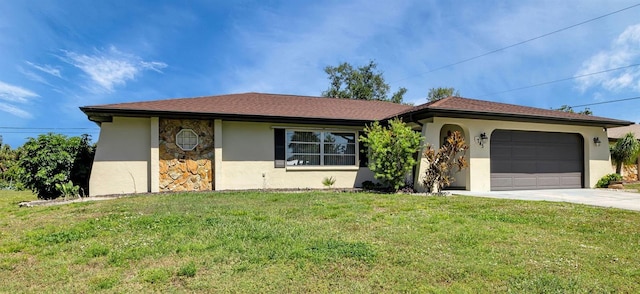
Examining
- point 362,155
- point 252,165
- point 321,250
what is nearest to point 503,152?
point 362,155

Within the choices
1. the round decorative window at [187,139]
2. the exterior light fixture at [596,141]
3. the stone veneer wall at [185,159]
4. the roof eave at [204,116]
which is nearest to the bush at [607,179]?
the exterior light fixture at [596,141]

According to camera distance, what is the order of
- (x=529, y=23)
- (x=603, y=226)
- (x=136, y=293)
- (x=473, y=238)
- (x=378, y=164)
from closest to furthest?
1. (x=136, y=293)
2. (x=473, y=238)
3. (x=603, y=226)
4. (x=378, y=164)
5. (x=529, y=23)

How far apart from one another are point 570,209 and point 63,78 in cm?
2130

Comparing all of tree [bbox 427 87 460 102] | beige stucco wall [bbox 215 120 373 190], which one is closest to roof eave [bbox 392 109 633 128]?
beige stucco wall [bbox 215 120 373 190]

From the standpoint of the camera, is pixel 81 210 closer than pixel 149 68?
Yes

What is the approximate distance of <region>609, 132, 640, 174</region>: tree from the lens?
16.3 meters

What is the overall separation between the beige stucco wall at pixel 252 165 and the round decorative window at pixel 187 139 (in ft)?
2.92

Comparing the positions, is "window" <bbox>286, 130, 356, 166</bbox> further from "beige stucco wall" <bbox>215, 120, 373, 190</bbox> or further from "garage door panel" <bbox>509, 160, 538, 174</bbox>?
"garage door panel" <bbox>509, 160, 538, 174</bbox>

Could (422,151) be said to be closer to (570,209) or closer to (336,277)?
(570,209)

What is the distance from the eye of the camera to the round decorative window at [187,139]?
37.5ft

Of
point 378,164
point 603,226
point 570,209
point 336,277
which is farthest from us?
point 378,164

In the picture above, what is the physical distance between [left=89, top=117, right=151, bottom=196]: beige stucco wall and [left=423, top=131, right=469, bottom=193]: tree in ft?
31.3

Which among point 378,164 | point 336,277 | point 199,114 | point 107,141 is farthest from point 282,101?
point 336,277

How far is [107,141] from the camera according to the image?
10.8 m
